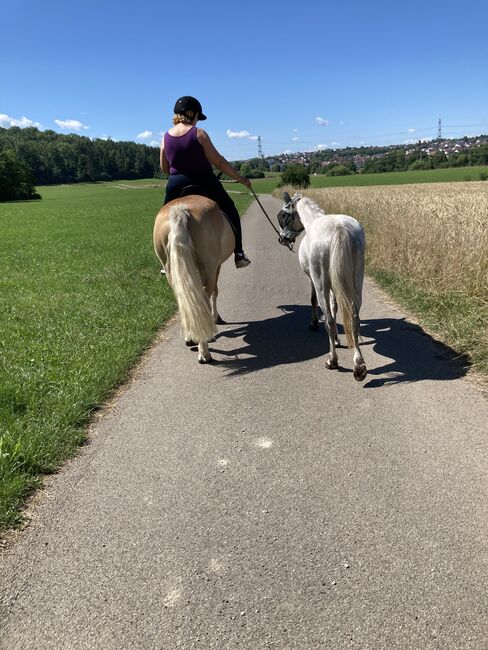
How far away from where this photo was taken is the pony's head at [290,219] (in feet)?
20.0

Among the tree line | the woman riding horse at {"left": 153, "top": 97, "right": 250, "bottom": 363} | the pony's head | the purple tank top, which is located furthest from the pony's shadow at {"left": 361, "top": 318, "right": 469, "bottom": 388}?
the tree line

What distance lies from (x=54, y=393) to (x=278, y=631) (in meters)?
3.07

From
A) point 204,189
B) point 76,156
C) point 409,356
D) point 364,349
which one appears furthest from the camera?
point 76,156

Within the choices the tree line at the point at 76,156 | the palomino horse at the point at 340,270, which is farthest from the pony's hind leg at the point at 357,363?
the tree line at the point at 76,156

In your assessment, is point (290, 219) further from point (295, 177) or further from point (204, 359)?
point (295, 177)

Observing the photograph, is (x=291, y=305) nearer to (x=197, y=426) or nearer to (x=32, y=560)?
(x=197, y=426)

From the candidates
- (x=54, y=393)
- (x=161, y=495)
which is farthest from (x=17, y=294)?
(x=161, y=495)

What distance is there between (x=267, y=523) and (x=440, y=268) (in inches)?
247

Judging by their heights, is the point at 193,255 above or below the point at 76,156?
below

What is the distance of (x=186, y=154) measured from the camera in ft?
17.3

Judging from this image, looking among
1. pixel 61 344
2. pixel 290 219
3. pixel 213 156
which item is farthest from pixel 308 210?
pixel 61 344

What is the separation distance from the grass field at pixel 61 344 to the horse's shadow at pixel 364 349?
139 centimetres

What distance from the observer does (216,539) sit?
2.44m

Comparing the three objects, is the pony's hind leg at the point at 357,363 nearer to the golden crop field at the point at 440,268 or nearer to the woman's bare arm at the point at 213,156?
the golden crop field at the point at 440,268
